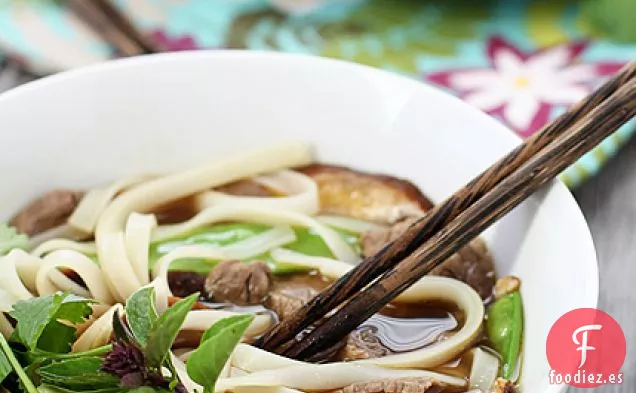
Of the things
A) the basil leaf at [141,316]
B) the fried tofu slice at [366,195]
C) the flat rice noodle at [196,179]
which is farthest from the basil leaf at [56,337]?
the fried tofu slice at [366,195]

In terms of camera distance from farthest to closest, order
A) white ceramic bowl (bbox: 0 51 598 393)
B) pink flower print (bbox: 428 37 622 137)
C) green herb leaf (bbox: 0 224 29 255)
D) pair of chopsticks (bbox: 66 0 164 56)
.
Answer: pair of chopsticks (bbox: 66 0 164 56)
pink flower print (bbox: 428 37 622 137)
white ceramic bowl (bbox: 0 51 598 393)
green herb leaf (bbox: 0 224 29 255)

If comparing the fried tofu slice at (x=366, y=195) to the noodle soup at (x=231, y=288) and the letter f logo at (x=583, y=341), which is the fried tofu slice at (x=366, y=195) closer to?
the noodle soup at (x=231, y=288)

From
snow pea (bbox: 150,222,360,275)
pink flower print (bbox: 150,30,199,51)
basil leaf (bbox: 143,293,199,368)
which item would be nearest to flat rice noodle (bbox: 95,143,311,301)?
snow pea (bbox: 150,222,360,275)

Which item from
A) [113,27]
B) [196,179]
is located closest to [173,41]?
[113,27]

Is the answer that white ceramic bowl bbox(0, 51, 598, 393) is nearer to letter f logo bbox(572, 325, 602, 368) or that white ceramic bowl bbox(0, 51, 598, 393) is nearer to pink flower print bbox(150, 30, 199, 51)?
letter f logo bbox(572, 325, 602, 368)

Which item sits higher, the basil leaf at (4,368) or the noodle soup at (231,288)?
the noodle soup at (231,288)

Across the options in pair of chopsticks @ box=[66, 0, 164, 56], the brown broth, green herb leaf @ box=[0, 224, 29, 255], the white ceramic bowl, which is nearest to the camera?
green herb leaf @ box=[0, 224, 29, 255]
